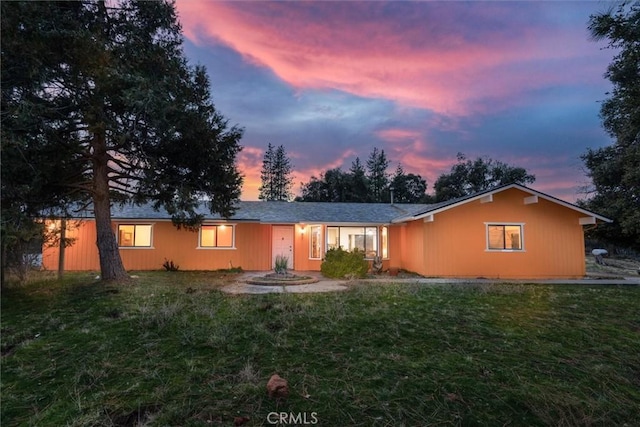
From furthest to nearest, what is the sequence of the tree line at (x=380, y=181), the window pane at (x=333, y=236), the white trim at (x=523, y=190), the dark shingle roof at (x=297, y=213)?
1. the tree line at (x=380, y=181)
2. the window pane at (x=333, y=236)
3. the dark shingle roof at (x=297, y=213)
4. the white trim at (x=523, y=190)

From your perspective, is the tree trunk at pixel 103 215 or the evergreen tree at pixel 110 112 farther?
the tree trunk at pixel 103 215

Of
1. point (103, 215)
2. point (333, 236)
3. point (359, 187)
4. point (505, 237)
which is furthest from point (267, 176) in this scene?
point (103, 215)

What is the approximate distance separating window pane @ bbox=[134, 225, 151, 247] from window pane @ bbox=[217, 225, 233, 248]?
3142mm

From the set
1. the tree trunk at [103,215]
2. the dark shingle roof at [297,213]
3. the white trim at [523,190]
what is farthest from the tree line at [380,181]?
the tree trunk at [103,215]

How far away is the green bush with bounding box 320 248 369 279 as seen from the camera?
13609 millimetres

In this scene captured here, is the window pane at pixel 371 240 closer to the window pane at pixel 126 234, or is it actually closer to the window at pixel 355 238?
the window at pixel 355 238

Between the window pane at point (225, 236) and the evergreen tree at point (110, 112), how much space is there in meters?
4.15

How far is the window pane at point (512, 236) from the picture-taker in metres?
14.4

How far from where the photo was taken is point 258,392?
Result: 392 centimetres

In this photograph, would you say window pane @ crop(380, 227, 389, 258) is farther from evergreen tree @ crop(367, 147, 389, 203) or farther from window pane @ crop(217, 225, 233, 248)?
evergreen tree @ crop(367, 147, 389, 203)

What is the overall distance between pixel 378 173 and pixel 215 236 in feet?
92.5

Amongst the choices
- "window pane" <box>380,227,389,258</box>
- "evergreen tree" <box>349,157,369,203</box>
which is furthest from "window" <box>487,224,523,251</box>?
"evergreen tree" <box>349,157,369,203</box>

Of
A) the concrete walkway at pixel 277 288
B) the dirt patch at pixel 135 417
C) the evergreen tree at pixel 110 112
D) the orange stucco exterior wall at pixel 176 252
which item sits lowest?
the dirt patch at pixel 135 417

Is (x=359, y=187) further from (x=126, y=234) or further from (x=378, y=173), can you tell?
(x=126, y=234)
